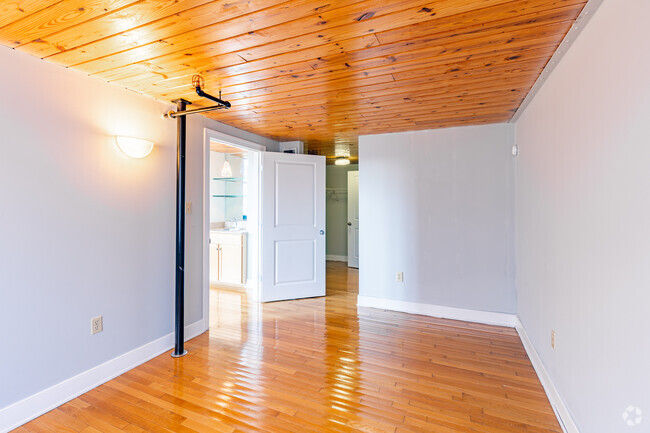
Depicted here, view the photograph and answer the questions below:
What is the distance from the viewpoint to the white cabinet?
16.3 feet

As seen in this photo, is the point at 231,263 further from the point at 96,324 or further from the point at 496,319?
the point at 496,319

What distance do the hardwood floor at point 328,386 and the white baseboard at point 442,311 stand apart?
0.45 ft

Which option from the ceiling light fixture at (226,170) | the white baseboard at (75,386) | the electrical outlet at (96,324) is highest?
the ceiling light fixture at (226,170)

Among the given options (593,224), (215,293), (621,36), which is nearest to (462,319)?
(593,224)

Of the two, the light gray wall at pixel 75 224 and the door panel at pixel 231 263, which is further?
the door panel at pixel 231 263

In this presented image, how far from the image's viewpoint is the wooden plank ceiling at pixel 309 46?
1.52 m

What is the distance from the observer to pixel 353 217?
22.8 feet

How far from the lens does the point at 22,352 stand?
192 cm

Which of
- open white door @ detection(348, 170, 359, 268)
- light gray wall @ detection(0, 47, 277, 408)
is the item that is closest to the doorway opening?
open white door @ detection(348, 170, 359, 268)

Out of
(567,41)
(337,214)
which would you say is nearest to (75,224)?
(567,41)

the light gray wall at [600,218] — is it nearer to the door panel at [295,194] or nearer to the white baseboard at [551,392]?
the white baseboard at [551,392]

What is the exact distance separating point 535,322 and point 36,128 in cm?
380

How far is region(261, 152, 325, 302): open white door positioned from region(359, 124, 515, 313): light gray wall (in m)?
0.72

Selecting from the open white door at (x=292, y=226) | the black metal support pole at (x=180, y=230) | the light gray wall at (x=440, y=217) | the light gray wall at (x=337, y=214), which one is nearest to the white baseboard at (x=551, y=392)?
the light gray wall at (x=440, y=217)
